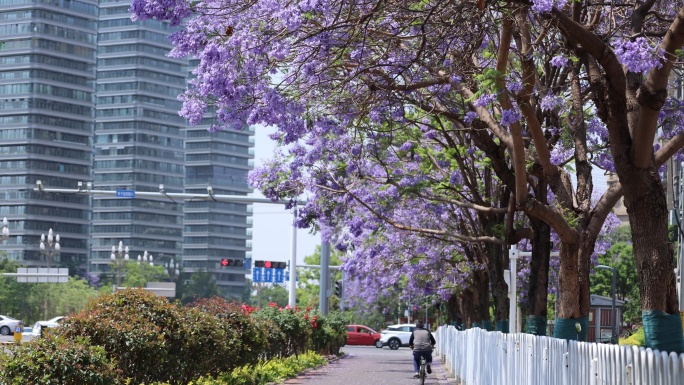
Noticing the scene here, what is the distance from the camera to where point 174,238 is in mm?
178500

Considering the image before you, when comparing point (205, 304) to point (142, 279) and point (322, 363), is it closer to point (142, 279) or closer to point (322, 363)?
point (322, 363)

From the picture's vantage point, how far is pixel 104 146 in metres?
170

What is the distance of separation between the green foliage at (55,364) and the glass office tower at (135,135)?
157942 millimetres

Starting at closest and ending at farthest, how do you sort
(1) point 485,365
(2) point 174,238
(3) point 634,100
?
1. (3) point 634,100
2. (1) point 485,365
3. (2) point 174,238

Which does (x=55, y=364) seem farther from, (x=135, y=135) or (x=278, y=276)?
(x=135, y=135)

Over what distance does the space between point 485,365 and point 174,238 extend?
161 metres

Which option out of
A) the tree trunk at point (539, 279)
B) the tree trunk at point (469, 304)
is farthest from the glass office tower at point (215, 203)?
the tree trunk at point (539, 279)

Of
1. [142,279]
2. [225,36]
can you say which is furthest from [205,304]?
[142,279]

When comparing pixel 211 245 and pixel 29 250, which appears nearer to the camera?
pixel 29 250

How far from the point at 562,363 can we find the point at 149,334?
203 inches

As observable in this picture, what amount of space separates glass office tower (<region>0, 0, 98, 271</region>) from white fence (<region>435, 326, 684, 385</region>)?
13221 centimetres

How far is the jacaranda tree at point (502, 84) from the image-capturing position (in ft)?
32.8

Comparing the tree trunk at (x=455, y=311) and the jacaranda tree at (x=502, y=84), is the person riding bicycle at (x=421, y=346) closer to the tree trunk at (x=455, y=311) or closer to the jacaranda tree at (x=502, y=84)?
the jacaranda tree at (x=502, y=84)

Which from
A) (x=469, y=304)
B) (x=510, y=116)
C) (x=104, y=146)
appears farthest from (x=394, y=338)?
(x=104, y=146)
